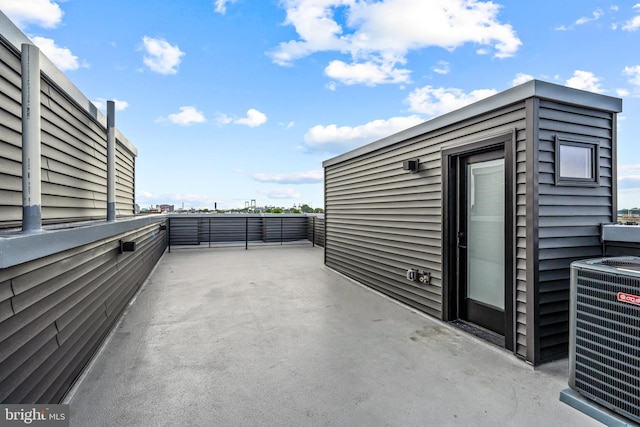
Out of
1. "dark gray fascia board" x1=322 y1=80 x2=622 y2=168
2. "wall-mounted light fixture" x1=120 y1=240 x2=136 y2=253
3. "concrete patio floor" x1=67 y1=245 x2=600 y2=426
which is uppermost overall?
"dark gray fascia board" x1=322 y1=80 x2=622 y2=168

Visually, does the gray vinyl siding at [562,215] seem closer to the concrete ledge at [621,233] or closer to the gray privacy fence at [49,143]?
the concrete ledge at [621,233]

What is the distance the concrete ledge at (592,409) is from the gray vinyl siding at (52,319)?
9.66 ft

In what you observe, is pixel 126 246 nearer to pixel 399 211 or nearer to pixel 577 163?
pixel 399 211

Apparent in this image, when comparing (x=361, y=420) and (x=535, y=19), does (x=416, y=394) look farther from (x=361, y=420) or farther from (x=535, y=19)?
(x=535, y=19)

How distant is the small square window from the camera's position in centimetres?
249

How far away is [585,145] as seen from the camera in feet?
8.59

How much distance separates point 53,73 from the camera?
234 cm

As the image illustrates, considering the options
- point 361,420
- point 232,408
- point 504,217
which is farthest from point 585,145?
point 232,408

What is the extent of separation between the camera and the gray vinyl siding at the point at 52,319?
1.40 meters

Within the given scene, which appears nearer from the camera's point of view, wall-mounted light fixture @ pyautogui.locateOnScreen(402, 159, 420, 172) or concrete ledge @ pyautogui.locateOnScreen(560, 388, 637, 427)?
concrete ledge @ pyautogui.locateOnScreen(560, 388, 637, 427)

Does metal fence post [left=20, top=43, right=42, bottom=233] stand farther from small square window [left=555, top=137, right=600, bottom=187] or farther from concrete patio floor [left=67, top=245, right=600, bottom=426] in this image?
small square window [left=555, top=137, right=600, bottom=187]

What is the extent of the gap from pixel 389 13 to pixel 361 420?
554 cm

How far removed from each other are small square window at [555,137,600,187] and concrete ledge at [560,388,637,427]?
1517mm

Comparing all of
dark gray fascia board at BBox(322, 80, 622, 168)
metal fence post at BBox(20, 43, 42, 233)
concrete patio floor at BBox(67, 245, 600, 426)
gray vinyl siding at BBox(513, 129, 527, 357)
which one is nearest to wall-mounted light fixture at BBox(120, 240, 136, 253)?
concrete patio floor at BBox(67, 245, 600, 426)
